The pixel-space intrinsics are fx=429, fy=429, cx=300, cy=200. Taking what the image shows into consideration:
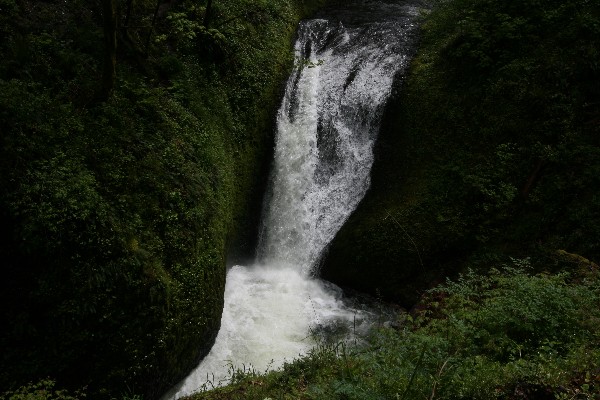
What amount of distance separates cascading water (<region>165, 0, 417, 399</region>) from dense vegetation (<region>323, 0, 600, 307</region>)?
0.61m

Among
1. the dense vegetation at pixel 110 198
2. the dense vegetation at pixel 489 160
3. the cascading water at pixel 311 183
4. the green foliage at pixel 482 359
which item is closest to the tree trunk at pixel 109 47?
the dense vegetation at pixel 110 198

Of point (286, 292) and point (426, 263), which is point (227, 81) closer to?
point (286, 292)

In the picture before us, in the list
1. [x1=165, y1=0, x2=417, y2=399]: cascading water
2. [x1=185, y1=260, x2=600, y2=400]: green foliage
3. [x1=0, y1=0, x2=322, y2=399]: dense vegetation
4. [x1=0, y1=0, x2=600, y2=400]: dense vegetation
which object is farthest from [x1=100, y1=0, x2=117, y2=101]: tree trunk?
[x1=185, y1=260, x2=600, y2=400]: green foliage

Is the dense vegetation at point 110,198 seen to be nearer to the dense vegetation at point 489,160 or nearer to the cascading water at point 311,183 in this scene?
the cascading water at point 311,183

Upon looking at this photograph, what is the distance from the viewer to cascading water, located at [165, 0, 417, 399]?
8742 millimetres

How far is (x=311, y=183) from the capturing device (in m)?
11.1

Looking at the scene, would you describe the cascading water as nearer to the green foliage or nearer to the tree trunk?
the green foliage

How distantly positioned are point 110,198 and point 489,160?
7928 mm

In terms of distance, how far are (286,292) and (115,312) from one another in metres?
4.28

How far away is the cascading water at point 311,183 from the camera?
8742 mm

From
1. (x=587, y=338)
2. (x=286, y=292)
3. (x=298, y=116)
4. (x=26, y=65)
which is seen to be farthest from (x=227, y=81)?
(x=587, y=338)

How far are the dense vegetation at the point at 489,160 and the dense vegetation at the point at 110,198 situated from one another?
372cm

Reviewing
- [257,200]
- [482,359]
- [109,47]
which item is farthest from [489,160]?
[109,47]

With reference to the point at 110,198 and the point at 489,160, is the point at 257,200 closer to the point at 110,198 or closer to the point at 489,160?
the point at 110,198
